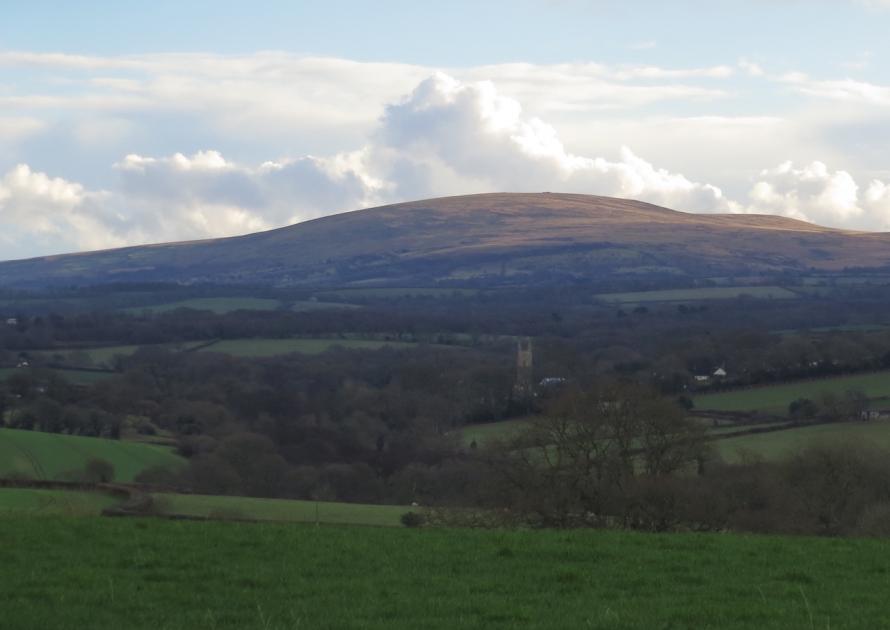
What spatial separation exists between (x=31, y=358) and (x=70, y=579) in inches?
3979

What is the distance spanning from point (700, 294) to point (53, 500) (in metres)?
171

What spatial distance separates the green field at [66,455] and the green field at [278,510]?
23.7 m

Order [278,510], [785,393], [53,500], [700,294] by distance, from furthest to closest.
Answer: [700,294]
[785,393]
[278,510]
[53,500]

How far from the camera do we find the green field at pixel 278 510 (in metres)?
24.3

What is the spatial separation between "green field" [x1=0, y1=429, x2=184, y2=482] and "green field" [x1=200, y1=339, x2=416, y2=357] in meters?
51.5

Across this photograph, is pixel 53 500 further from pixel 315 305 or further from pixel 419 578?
pixel 315 305

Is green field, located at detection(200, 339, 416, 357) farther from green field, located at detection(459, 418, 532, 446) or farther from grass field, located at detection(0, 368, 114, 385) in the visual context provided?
green field, located at detection(459, 418, 532, 446)

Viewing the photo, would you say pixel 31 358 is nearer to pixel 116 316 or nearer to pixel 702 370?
pixel 116 316

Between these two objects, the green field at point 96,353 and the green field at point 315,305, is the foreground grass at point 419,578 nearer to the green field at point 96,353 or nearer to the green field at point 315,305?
the green field at point 96,353

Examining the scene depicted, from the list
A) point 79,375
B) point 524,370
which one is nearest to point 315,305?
point 79,375

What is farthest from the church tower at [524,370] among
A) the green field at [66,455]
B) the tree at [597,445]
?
the tree at [597,445]

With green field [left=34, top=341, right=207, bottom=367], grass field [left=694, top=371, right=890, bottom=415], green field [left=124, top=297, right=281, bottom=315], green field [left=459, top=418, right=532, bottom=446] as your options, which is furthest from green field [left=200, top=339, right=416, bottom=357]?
grass field [left=694, top=371, right=890, bottom=415]

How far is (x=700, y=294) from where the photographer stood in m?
187

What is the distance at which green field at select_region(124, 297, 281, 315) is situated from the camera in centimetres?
16888
